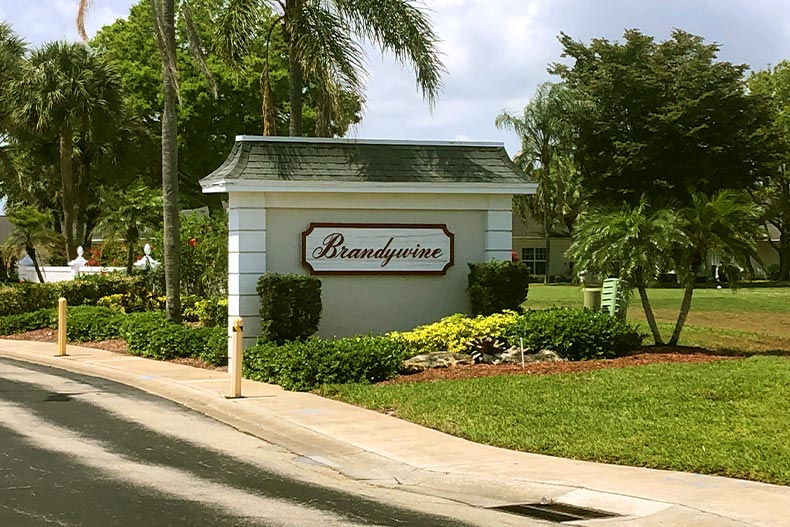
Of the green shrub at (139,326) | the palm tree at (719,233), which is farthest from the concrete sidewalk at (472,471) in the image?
the palm tree at (719,233)

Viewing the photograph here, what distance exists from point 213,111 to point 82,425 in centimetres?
4017

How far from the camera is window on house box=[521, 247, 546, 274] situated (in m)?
69.2

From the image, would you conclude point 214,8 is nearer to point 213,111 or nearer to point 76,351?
point 76,351

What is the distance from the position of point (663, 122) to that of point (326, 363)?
4010 cm

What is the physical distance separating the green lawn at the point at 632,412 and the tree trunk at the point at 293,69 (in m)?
8.64

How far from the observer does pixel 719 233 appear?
17.5 metres

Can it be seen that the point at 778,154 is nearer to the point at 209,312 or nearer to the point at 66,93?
the point at 66,93

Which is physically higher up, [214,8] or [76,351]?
[214,8]

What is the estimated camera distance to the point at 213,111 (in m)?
51.1

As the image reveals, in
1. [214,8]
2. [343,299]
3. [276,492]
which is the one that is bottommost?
[276,492]

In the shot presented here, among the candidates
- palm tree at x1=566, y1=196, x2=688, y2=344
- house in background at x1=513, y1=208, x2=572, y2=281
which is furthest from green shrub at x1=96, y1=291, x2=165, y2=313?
house in background at x1=513, y1=208, x2=572, y2=281

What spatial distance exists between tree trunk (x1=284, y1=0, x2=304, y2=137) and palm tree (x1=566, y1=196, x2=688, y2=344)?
6.65m

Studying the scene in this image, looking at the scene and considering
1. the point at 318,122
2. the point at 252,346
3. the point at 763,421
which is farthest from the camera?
the point at 318,122

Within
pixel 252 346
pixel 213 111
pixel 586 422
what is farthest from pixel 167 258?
pixel 213 111
